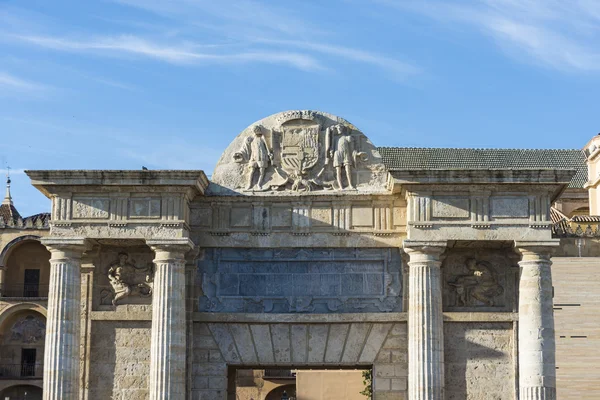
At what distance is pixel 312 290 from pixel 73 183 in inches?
199

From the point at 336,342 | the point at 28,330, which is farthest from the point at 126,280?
the point at 28,330

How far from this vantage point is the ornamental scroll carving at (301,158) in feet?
72.3

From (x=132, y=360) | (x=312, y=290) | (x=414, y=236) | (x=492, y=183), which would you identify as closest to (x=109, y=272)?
(x=132, y=360)

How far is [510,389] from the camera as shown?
21328 mm

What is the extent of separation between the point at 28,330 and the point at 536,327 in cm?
3457

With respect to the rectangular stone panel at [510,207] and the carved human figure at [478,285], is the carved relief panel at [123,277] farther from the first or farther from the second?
the rectangular stone panel at [510,207]

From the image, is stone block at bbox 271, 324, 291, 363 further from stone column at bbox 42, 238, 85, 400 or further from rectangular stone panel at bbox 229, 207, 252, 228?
stone column at bbox 42, 238, 85, 400

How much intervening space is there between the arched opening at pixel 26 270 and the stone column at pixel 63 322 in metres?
30.3

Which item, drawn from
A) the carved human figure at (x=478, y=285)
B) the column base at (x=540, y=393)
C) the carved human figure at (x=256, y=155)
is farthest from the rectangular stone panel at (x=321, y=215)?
the column base at (x=540, y=393)

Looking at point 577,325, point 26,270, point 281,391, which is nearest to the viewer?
point 577,325

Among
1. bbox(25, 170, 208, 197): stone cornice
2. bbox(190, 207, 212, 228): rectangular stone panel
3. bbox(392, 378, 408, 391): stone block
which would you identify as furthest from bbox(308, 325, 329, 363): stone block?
bbox(25, 170, 208, 197): stone cornice

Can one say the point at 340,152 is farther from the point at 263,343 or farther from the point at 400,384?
the point at 400,384

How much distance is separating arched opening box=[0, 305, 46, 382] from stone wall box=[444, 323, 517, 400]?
32467 mm

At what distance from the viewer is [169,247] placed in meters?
21.1
